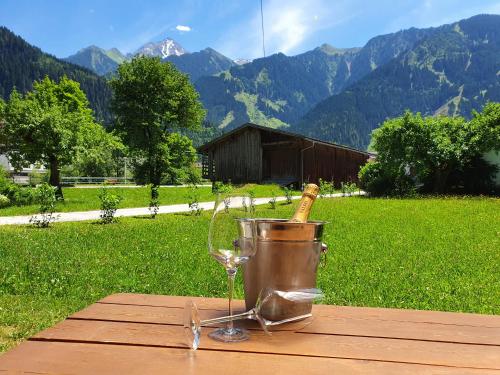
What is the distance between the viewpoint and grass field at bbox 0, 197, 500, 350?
4.98 metres

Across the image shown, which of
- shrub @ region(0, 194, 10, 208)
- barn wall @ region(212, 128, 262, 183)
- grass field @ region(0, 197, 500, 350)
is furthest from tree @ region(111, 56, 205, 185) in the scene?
grass field @ region(0, 197, 500, 350)

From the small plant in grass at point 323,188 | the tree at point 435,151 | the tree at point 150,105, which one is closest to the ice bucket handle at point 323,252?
the small plant in grass at point 323,188

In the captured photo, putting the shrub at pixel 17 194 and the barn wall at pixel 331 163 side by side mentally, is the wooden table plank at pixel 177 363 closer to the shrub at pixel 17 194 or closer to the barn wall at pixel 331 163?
the shrub at pixel 17 194

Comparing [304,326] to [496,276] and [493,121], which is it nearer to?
[496,276]

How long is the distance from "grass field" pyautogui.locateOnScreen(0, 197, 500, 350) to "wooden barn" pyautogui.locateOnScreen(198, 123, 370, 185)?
70.9 ft

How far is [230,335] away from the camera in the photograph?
1.47 m

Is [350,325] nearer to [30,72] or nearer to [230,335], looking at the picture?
[230,335]

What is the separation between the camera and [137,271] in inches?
253

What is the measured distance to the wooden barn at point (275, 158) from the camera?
109 feet

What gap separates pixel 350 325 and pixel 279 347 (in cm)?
38

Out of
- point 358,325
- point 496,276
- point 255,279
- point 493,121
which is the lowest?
point 496,276

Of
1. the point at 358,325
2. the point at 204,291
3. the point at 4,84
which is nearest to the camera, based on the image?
the point at 358,325

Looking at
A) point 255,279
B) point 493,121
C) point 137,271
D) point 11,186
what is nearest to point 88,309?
point 255,279

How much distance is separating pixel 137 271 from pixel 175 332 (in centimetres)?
509
